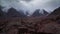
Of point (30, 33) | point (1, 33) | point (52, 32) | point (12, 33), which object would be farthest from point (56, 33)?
point (1, 33)

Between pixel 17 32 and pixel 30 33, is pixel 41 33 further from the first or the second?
pixel 17 32

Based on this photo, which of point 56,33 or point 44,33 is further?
point 44,33

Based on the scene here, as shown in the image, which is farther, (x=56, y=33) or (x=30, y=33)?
(x=30, y=33)

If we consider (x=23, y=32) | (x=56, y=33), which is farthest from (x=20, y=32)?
(x=56, y=33)

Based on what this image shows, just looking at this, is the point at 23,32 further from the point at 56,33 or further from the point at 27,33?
the point at 56,33

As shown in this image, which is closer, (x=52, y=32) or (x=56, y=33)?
(x=56, y=33)

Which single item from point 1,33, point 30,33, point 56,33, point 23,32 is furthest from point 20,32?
point 56,33

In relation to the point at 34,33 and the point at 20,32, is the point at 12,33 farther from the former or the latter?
the point at 34,33
